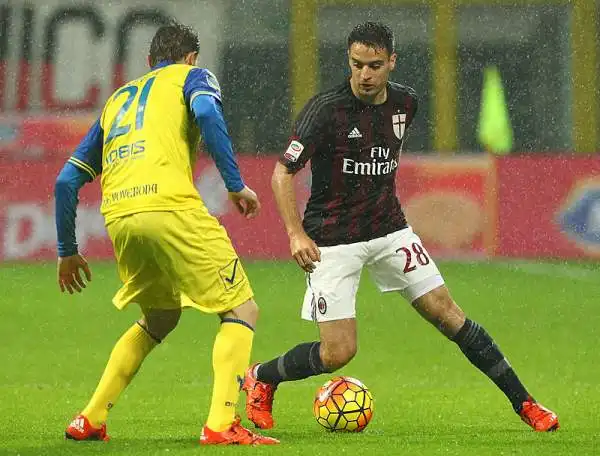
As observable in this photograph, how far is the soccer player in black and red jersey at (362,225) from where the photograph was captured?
22.9 feet

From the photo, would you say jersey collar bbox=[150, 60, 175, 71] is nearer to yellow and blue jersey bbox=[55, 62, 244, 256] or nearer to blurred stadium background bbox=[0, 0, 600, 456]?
yellow and blue jersey bbox=[55, 62, 244, 256]

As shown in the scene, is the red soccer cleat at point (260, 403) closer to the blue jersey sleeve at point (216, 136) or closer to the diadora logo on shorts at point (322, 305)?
the diadora logo on shorts at point (322, 305)

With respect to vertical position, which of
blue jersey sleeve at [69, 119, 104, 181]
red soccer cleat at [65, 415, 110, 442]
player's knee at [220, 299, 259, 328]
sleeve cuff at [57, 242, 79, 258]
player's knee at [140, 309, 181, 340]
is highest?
blue jersey sleeve at [69, 119, 104, 181]

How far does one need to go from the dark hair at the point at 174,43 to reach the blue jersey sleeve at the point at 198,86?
0.18 meters

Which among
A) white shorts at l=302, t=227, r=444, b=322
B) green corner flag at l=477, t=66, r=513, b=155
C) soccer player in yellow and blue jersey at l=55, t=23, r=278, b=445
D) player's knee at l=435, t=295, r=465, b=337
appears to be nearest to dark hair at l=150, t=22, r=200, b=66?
soccer player in yellow and blue jersey at l=55, t=23, r=278, b=445

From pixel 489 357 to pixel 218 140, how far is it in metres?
1.75

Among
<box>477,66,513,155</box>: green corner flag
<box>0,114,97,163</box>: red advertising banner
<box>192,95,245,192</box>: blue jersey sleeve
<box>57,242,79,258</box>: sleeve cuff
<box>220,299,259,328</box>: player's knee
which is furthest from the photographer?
<box>477,66,513,155</box>: green corner flag

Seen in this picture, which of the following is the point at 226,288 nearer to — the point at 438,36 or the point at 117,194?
the point at 117,194

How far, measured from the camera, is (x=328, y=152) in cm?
709

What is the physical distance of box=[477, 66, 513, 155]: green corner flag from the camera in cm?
2255

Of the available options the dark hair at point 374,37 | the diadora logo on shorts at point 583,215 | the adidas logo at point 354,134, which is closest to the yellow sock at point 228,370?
the adidas logo at point 354,134

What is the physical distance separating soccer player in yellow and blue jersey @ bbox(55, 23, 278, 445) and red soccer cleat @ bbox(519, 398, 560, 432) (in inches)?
50.3

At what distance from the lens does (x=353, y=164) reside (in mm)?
7090

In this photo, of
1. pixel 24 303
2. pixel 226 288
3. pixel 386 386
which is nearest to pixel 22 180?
pixel 24 303
